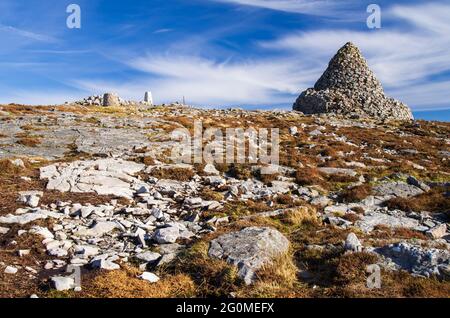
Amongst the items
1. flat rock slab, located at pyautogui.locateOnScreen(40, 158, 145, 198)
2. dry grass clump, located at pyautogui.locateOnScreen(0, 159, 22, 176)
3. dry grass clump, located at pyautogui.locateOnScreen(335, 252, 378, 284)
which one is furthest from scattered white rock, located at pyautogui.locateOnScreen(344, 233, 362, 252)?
dry grass clump, located at pyautogui.locateOnScreen(0, 159, 22, 176)

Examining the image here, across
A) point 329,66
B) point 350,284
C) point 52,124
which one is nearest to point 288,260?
point 350,284

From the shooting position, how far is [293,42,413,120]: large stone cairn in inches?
2518

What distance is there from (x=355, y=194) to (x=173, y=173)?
341 inches

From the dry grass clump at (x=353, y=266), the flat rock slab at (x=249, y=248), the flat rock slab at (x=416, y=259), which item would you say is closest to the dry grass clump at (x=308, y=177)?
the flat rock slab at (x=249, y=248)

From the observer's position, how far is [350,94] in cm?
6662

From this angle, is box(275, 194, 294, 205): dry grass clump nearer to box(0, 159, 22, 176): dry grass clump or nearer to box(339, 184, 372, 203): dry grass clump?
box(339, 184, 372, 203): dry grass clump

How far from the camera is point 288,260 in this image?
391 inches

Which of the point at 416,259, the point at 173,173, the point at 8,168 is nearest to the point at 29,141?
the point at 8,168

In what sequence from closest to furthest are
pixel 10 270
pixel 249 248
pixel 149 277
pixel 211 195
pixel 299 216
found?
1. pixel 10 270
2. pixel 149 277
3. pixel 249 248
4. pixel 299 216
5. pixel 211 195

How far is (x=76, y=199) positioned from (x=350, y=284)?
10.1 m

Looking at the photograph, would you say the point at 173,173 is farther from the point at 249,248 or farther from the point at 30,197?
the point at 249,248

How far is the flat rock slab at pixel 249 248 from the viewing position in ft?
30.4

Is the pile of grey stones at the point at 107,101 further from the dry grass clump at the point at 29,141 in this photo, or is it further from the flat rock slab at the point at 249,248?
the flat rock slab at the point at 249,248
